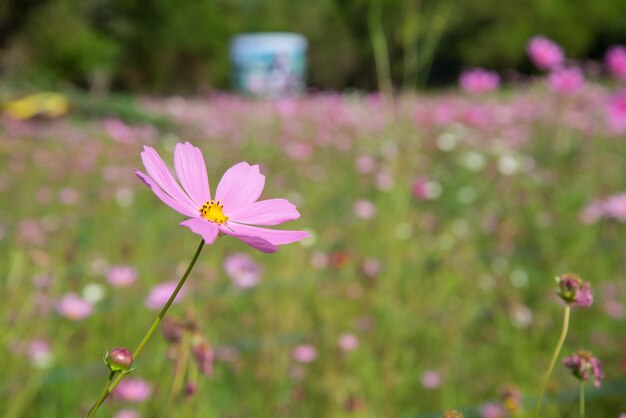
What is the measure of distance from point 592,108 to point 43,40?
12416 mm

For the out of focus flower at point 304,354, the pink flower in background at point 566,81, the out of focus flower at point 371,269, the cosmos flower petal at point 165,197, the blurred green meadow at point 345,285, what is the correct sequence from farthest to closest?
the pink flower in background at point 566,81 → the out of focus flower at point 371,269 → the out of focus flower at point 304,354 → the blurred green meadow at point 345,285 → the cosmos flower petal at point 165,197

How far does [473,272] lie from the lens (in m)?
1.69

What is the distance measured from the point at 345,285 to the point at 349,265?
0.13 metres

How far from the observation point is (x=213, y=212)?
353 mm

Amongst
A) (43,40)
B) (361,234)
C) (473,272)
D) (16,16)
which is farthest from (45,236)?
(43,40)

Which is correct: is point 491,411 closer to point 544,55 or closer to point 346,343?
point 346,343

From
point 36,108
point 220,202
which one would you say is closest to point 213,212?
point 220,202

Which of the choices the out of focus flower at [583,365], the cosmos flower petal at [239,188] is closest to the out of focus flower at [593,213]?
the out of focus flower at [583,365]

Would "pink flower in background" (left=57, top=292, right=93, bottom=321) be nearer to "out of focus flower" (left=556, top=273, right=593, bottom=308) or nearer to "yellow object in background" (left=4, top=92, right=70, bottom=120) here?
"out of focus flower" (left=556, top=273, right=593, bottom=308)

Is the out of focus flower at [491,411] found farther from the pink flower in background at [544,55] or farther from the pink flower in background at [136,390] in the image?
the pink flower in background at [544,55]

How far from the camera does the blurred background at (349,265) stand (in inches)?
43.6

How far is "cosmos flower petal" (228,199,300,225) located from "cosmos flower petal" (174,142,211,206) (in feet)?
0.09

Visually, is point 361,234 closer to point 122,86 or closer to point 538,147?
point 538,147

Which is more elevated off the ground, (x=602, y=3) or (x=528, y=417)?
(x=528, y=417)
